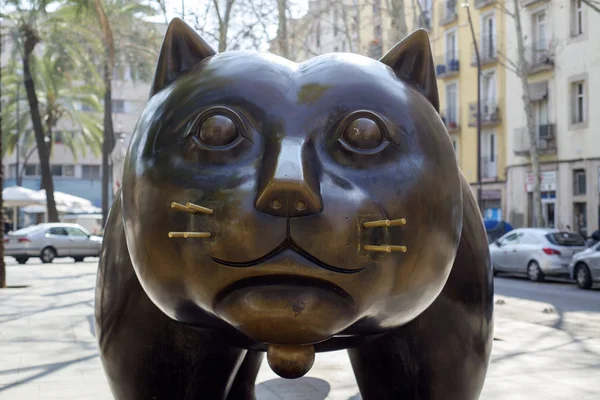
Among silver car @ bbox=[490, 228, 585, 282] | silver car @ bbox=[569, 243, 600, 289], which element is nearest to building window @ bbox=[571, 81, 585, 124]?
silver car @ bbox=[490, 228, 585, 282]

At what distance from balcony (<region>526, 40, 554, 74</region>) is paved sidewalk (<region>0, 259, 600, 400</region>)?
20.7m

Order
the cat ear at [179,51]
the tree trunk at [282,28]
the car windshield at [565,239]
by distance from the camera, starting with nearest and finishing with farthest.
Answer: the cat ear at [179,51] → the car windshield at [565,239] → the tree trunk at [282,28]

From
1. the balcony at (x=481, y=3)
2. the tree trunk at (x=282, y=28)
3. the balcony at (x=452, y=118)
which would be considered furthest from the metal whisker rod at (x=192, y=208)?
the balcony at (x=452, y=118)

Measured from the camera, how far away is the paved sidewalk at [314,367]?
5.25 meters

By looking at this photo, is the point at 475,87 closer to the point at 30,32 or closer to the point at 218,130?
the point at 30,32

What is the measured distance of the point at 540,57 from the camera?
30.0 m

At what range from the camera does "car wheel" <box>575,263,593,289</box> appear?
16516 mm

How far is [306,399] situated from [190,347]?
242 cm

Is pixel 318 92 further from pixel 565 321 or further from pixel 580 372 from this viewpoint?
pixel 565 321

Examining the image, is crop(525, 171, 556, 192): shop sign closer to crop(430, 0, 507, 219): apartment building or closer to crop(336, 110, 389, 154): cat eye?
crop(430, 0, 507, 219): apartment building

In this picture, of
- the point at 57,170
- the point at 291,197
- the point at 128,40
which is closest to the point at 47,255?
the point at 128,40

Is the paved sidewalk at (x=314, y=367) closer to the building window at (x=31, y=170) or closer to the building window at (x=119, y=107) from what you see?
the building window at (x=119, y=107)

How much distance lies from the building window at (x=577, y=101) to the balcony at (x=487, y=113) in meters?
4.99

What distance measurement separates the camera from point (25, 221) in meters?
51.8
